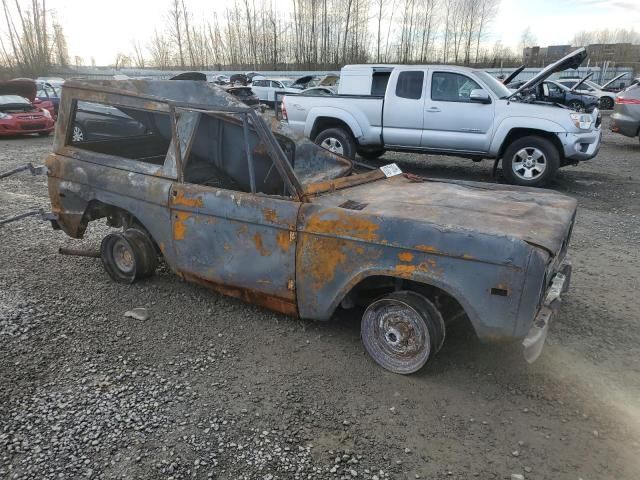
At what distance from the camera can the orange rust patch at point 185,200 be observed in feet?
11.6

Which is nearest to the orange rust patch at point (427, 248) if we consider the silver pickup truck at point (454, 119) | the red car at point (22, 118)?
the silver pickup truck at point (454, 119)

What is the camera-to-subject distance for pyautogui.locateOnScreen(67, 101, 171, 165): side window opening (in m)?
4.29

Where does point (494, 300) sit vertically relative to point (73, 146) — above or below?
below

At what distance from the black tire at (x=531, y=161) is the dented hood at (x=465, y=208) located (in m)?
4.59

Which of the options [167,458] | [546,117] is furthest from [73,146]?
[546,117]

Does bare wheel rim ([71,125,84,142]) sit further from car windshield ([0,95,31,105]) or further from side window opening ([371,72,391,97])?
car windshield ([0,95,31,105])

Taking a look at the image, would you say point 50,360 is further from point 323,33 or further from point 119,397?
point 323,33

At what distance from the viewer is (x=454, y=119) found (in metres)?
8.29

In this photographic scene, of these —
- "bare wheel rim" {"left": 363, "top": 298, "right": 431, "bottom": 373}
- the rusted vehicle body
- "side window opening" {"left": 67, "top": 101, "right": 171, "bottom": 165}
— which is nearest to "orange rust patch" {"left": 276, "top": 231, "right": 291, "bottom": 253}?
the rusted vehicle body

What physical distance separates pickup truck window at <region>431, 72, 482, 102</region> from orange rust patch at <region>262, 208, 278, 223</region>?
6.11 metres

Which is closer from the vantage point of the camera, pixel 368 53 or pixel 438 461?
pixel 438 461

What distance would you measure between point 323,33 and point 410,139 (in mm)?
36373

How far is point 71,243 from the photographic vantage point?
5.52 m

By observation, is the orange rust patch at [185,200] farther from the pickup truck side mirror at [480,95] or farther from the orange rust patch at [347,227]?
the pickup truck side mirror at [480,95]
